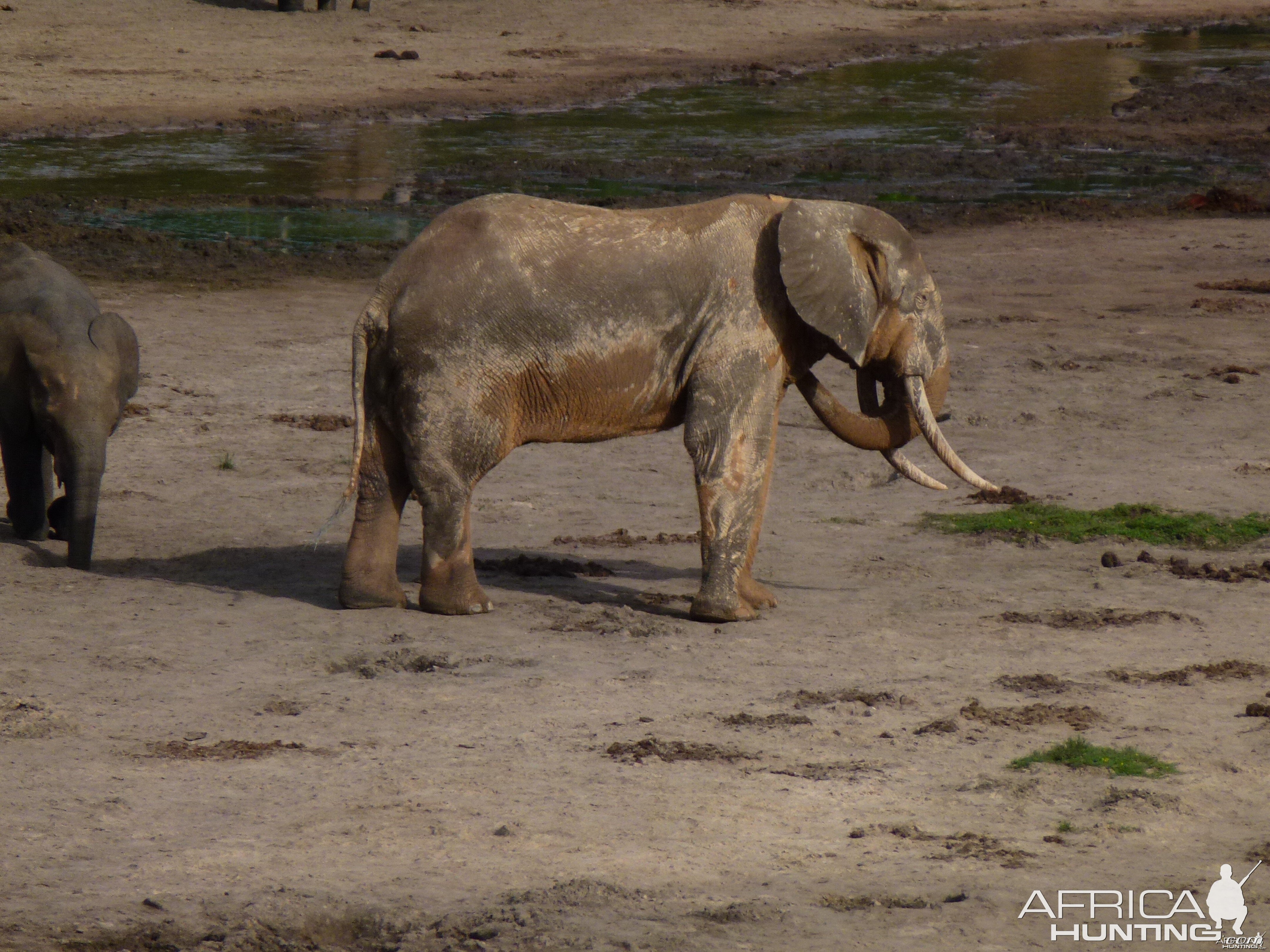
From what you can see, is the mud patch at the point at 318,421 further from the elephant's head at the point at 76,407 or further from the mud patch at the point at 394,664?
the mud patch at the point at 394,664

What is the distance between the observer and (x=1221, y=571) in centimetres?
794

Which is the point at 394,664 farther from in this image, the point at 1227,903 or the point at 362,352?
the point at 1227,903

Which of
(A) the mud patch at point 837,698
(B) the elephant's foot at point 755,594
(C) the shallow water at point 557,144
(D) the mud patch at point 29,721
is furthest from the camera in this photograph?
(C) the shallow water at point 557,144

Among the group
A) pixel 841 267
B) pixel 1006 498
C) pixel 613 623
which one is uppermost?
pixel 841 267

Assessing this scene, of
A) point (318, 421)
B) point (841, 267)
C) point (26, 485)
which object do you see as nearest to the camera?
point (841, 267)

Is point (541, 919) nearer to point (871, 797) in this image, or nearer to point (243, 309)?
point (871, 797)

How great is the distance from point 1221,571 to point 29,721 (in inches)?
202

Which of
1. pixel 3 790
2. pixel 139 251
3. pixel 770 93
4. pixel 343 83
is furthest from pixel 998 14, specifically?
pixel 3 790

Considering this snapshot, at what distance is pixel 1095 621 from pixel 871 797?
7.57ft

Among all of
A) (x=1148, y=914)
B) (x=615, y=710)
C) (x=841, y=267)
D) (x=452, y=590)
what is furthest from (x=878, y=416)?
(x=1148, y=914)

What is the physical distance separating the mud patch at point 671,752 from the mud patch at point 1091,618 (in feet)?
6.66

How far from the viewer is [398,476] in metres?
7.42

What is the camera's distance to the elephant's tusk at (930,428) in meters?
7.79

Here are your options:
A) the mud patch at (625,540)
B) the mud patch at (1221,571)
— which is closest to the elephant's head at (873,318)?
the mud patch at (1221,571)
